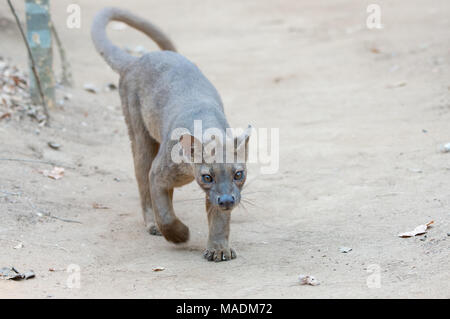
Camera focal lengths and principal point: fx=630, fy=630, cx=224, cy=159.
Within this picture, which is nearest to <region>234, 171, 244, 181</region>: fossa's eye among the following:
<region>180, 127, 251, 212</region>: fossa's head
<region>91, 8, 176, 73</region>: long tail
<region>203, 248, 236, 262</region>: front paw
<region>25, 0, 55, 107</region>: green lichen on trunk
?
<region>180, 127, 251, 212</region>: fossa's head

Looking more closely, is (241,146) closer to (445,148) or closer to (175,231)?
(175,231)

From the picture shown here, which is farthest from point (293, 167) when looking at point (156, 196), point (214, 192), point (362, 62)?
point (362, 62)

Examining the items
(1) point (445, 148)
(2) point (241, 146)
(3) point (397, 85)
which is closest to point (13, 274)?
(2) point (241, 146)

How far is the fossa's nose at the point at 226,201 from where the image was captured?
409 centimetres

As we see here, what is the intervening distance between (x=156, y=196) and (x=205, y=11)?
12.1 metres

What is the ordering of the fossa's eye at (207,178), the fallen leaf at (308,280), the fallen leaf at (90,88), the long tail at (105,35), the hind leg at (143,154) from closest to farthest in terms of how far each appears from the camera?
the fallen leaf at (308,280) < the fossa's eye at (207,178) < the hind leg at (143,154) < the long tail at (105,35) < the fallen leaf at (90,88)

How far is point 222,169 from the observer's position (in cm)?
419

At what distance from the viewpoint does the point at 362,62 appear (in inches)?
410

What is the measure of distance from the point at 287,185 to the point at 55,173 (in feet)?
7.52

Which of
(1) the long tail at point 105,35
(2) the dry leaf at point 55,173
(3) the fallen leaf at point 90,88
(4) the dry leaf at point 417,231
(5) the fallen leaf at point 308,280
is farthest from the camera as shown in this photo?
(3) the fallen leaf at point 90,88

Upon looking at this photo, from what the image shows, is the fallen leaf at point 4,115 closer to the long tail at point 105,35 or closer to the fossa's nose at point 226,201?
the long tail at point 105,35

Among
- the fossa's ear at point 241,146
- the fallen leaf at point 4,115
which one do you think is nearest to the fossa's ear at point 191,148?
the fossa's ear at point 241,146

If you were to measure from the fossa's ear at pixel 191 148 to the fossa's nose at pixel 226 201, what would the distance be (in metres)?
0.36

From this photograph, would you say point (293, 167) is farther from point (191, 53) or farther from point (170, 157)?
point (191, 53)
